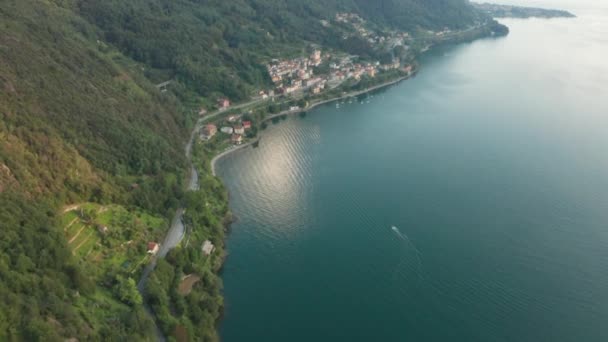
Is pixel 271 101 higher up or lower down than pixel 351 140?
higher up

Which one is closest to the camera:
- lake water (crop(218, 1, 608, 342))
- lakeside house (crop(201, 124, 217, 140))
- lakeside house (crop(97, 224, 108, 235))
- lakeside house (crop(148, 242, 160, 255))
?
lake water (crop(218, 1, 608, 342))

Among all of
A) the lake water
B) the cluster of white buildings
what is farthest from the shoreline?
the cluster of white buildings

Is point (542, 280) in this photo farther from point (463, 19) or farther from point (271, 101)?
point (463, 19)

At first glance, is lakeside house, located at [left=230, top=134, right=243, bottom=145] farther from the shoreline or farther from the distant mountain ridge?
the distant mountain ridge

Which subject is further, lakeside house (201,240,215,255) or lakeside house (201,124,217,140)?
lakeside house (201,124,217,140)

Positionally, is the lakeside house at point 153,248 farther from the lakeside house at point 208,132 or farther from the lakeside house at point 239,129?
the lakeside house at point 239,129

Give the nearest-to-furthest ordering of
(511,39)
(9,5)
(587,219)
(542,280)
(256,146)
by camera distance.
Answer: (542,280) → (587,219) → (9,5) → (256,146) → (511,39)

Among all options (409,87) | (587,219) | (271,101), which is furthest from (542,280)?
(409,87)

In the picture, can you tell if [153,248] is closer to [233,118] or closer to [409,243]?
[409,243]
